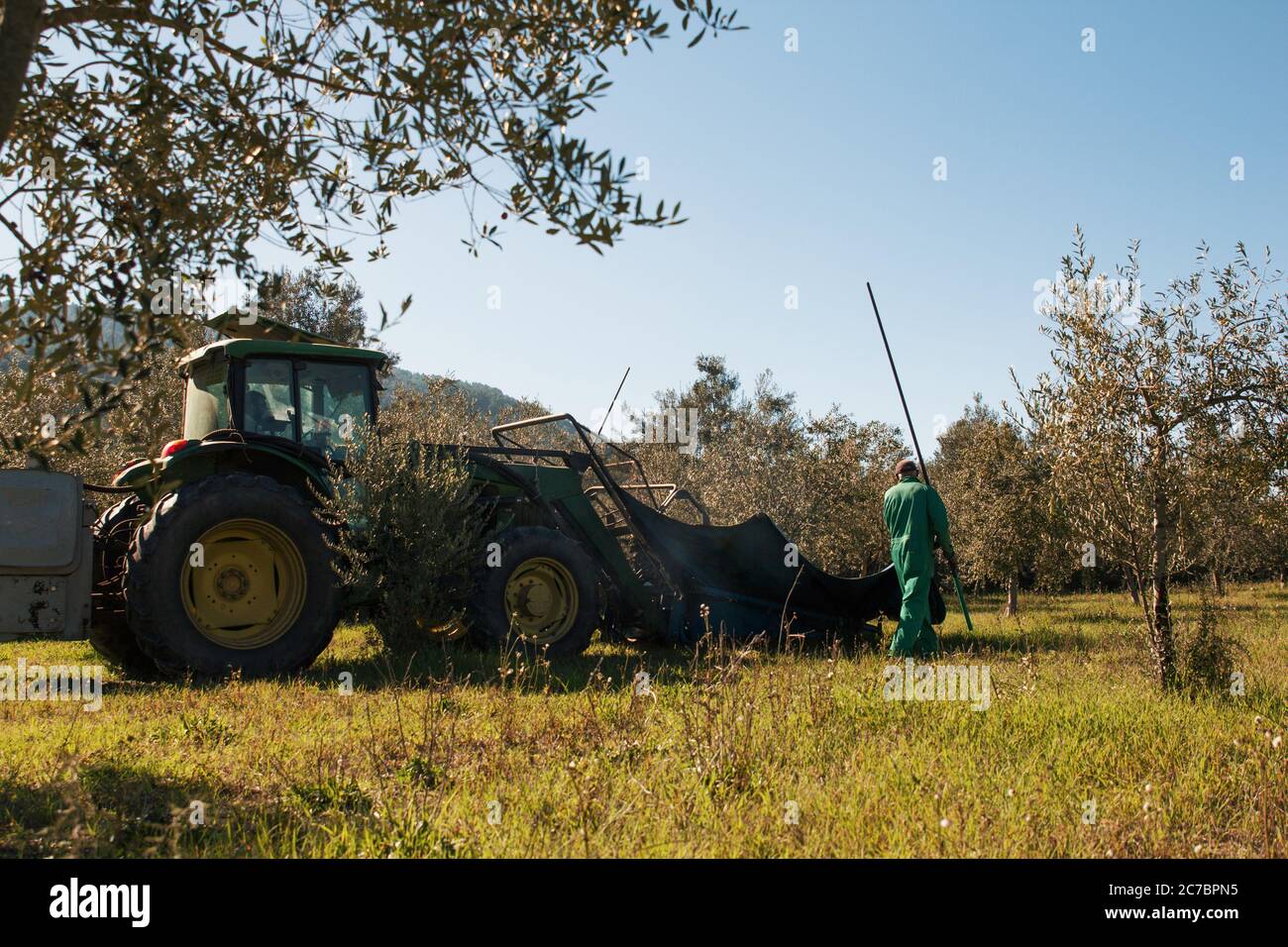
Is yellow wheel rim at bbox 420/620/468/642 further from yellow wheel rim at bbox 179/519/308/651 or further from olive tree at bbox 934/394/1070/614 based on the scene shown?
olive tree at bbox 934/394/1070/614

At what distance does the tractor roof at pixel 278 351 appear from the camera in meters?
7.81

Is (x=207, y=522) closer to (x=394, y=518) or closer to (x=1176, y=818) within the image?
(x=394, y=518)

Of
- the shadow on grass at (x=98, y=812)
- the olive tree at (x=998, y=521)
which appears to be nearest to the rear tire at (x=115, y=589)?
the shadow on grass at (x=98, y=812)

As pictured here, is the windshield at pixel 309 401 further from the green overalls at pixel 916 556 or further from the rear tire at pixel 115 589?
the green overalls at pixel 916 556

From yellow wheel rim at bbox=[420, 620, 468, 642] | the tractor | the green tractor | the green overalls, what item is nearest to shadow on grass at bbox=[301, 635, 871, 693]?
yellow wheel rim at bbox=[420, 620, 468, 642]

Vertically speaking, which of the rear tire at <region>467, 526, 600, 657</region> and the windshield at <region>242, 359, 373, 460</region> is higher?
the windshield at <region>242, 359, 373, 460</region>

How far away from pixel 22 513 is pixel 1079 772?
244 inches

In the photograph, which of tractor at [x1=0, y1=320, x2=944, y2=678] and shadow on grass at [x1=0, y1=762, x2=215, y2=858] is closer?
shadow on grass at [x1=0, y1=762, x2=215, y2=858]

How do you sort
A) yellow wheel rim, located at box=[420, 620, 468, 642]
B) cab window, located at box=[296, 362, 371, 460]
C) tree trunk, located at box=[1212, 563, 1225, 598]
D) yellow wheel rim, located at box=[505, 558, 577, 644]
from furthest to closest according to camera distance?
tree trunk, located at box=[1212, 563, 1225, 598] < yellow wheel rim, located at box=[505, 558, 577, 644] < cab window, located at box=[296, 362, 371, 460] < yellow wheel rim, located at box=[420, 620, 468, 642]

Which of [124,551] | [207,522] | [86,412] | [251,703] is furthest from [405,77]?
[124,551]

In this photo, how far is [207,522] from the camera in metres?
7.02

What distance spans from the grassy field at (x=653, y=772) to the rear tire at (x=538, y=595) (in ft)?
5.06

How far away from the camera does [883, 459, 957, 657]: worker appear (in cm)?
827

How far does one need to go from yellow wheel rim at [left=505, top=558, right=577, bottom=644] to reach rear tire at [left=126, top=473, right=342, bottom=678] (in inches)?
61.5
